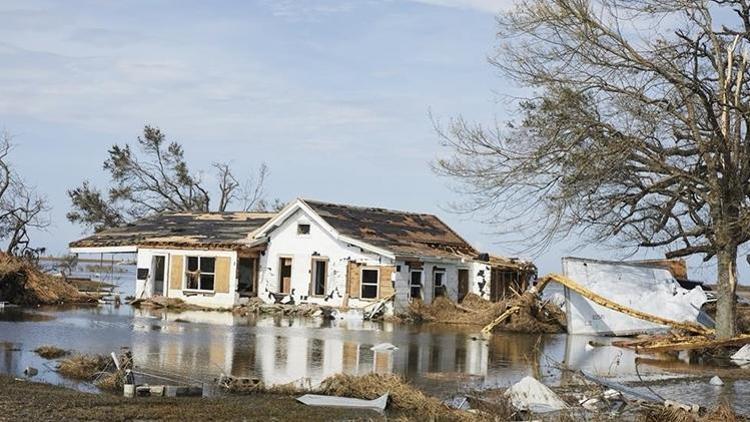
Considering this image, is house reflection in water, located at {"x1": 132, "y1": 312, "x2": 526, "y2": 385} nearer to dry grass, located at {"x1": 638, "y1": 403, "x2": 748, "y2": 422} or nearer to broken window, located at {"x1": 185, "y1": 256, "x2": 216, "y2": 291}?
dry grass, located at {"x1": 638, "y1": 403, "x2": 748, "y2": 422}

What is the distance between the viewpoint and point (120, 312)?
32.9 m

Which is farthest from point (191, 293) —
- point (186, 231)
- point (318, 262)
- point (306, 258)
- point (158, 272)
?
point (318, 262)

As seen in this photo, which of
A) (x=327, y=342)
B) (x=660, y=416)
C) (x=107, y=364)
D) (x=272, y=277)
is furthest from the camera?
(x=272, y=277)

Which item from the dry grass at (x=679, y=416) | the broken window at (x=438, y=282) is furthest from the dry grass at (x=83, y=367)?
the broken window at (x=438, y=282)

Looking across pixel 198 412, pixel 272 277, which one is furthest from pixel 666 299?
pixel 198 412

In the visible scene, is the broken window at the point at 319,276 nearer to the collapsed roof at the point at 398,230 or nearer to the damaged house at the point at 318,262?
the damaged house at the point at 318,262

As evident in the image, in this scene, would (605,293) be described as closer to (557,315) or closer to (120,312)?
(557,315)

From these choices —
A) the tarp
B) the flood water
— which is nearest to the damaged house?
the flood water

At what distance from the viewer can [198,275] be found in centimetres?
3859

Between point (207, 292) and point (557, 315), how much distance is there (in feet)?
46.3

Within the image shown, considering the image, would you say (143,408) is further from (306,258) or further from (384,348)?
(306,258)

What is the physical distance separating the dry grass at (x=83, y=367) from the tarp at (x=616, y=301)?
61.4 feet

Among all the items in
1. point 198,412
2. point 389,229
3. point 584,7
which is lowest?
point 198,412

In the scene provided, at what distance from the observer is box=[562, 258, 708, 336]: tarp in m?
31.0
